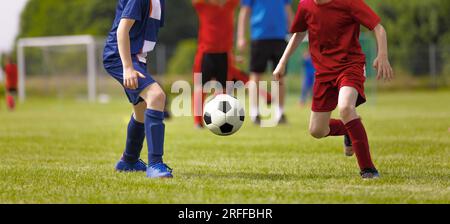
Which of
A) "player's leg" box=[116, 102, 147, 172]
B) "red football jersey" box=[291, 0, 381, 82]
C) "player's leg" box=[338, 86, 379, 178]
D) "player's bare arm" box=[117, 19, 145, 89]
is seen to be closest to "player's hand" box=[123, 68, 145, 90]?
"player's bare arm" box=[117, 19, 145, 89]

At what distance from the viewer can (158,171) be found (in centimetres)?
575

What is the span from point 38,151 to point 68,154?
0.50 meters

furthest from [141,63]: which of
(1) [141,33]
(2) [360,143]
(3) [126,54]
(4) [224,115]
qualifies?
(2) [360,143]

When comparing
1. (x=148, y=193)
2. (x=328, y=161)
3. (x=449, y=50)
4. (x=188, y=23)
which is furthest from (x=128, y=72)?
(x=188, y=23)

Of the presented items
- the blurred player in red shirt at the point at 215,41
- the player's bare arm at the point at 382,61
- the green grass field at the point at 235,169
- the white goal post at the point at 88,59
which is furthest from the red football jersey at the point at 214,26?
the white goal post at the point at 88,59

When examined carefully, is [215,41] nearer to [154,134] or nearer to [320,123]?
[320,123]

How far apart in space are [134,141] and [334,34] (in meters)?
1.84

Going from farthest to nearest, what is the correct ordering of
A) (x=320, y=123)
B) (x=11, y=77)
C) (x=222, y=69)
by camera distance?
1. (x=11, y=77)
2. (x=222, y=69)
3. (x=320, y=123)

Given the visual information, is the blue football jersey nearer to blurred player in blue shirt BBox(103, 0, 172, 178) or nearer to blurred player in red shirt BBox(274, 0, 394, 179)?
blurred player in blue shirt BBox(103, 0, 172, 178)

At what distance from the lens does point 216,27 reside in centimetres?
1128

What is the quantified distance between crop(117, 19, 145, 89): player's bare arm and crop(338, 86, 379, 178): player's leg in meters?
1.51

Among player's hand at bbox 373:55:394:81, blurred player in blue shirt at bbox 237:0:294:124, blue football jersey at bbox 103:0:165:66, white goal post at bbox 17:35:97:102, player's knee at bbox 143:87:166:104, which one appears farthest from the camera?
white goal post at bbox 17:35:97:102

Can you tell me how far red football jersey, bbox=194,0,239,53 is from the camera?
11.2 metres
